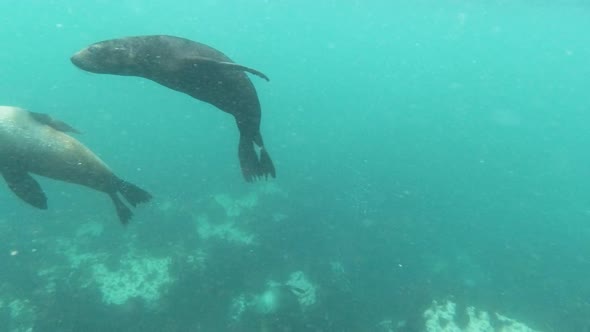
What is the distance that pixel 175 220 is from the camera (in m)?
12.8

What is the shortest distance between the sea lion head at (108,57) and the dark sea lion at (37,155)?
2.07m

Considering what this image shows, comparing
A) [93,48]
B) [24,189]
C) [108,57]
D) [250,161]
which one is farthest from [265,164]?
[24,189]

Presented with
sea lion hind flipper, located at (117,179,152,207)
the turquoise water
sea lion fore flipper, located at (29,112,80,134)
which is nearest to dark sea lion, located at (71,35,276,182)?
sea lion fore flipper, located at (29,112,80,134)

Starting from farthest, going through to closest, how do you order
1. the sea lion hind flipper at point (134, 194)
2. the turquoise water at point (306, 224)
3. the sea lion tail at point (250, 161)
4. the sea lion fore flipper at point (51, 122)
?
the turquoise water at point (306, 224)
the sea lion hind flipper at point (134, 194)
the sea lion fore flipper at point (51, 122)
the sea lion tail at point (250, 161)

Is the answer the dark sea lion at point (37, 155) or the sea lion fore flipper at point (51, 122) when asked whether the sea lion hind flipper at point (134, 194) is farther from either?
the sea lion fore flipper at point (51, 122)

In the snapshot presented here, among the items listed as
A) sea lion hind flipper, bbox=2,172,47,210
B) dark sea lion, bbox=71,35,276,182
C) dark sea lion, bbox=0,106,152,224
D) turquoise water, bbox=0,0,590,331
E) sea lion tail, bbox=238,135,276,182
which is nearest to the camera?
dark sea lion, bbox=71,35,276,182

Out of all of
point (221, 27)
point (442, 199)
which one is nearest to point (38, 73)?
point (442, 199)

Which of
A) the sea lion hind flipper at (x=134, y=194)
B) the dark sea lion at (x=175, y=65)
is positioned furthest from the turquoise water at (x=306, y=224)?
the dark sea lion at (x=175, y=65)

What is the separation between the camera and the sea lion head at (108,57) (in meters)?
5.07

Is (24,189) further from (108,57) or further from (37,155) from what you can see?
(108,57)

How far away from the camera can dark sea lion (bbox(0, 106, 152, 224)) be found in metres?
6.38

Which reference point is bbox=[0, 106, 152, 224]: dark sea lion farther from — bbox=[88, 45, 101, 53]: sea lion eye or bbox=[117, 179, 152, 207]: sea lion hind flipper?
bbox=[88, 45, 101, 53]: sea lion eye

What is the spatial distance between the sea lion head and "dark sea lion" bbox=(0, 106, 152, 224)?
207 cm

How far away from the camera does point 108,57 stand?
5137 mm
